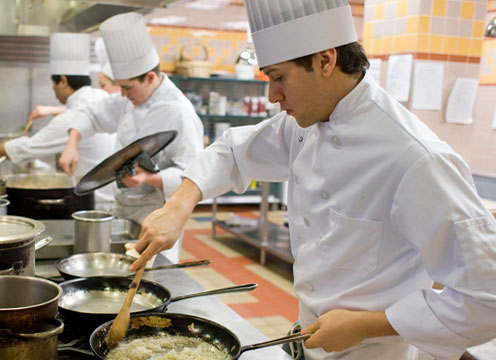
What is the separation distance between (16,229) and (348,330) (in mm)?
867

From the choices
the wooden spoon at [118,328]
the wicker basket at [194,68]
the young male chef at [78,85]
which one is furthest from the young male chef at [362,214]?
the wicker basket at [194,68]

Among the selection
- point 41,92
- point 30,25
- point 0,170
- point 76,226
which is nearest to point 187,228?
point 41,92

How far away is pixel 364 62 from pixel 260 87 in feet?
24.1

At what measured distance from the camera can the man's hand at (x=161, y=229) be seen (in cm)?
139

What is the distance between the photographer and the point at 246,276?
5152 millimetres

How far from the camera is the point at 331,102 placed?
142 centimetres

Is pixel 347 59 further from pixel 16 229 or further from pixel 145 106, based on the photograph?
pixel 145 106

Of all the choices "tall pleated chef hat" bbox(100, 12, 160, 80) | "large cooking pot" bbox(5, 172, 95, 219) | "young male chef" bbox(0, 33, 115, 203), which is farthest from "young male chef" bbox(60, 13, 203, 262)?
"young male chef" bbox(0, 33, 115, 203)

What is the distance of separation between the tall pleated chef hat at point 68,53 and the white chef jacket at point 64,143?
0.17 metres

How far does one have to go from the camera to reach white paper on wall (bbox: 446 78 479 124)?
14.2 feet

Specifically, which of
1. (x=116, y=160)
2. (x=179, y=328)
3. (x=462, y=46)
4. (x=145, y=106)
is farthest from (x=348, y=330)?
(x=462, y=46)

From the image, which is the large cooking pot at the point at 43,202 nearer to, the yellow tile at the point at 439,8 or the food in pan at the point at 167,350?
the food in pan at the point at 167,350

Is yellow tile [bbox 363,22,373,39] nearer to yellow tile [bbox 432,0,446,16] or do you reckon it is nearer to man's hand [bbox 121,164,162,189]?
yellow tile [bbox 432,0,446,16]

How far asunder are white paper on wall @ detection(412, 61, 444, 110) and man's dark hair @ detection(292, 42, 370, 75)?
3040 mm
